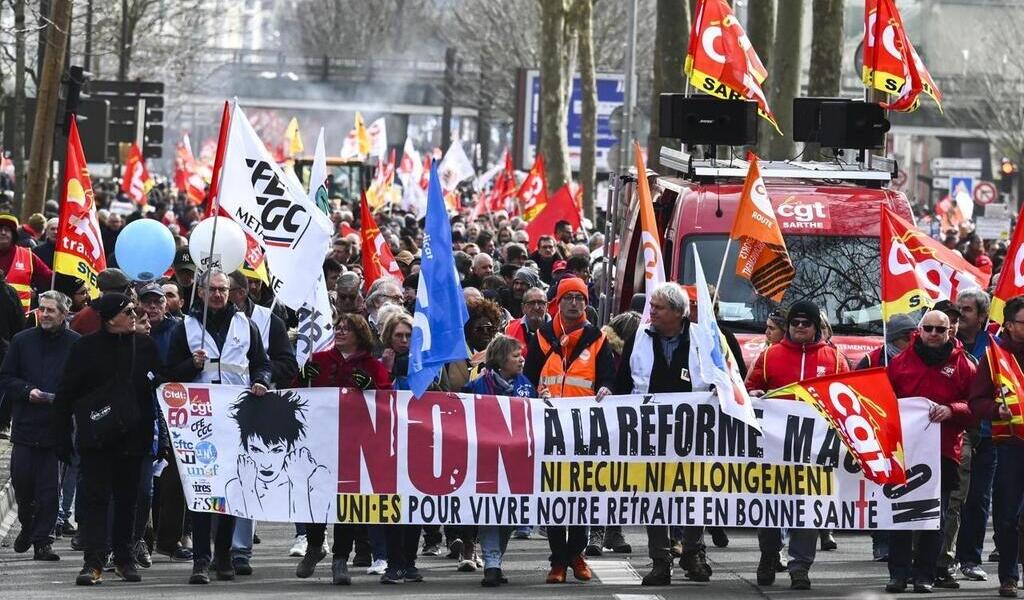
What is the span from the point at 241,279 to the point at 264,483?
186 centimetres

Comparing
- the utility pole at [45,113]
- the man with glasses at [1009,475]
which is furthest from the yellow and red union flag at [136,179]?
the man with glasses at [1009,475]

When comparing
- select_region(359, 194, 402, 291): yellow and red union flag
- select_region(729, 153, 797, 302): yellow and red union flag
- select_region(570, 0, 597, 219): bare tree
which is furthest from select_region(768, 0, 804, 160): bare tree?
select_region(729, 153, 797, 302): yellow and red union flag

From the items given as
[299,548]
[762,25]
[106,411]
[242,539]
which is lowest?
[299,548]

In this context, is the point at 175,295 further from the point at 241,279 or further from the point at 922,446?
the point at 922,446

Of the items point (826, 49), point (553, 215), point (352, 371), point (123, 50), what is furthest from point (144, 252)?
point (123, 50)

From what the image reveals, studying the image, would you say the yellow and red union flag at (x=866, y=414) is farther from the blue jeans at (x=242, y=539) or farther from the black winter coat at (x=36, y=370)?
the black winter coat at (x=36, y=370)

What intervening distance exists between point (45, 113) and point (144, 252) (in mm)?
9299

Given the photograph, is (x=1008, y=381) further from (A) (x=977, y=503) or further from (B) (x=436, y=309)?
(B) (x=436, y=309)

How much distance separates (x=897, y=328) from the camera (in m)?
13.2

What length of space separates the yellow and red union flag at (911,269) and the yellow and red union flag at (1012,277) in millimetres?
861

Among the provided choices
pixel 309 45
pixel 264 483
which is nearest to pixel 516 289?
pixel 264 483

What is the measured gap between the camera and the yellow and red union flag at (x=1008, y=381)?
1163cm

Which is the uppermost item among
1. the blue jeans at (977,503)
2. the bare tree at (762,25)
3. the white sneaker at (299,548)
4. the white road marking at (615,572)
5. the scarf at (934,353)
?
the bare tree at (762,25)

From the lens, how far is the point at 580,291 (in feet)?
42.2
